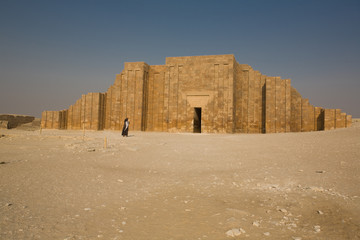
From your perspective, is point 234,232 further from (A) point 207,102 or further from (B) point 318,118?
(B) point 318,118

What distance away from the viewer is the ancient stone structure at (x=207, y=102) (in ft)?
64.7

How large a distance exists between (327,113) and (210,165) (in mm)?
17315

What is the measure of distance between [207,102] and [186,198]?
16.7 m

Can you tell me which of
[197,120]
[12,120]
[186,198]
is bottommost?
[186,198]

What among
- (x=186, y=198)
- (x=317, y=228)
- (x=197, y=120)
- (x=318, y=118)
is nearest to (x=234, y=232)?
(x=317, y=228)

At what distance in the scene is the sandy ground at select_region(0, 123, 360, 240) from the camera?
260 cm

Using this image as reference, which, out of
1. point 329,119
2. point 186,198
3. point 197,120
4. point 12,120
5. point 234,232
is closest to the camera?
point 234,232

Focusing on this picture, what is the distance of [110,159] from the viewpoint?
7.06 metres

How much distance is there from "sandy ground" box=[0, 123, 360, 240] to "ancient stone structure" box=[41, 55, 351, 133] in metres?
13.5

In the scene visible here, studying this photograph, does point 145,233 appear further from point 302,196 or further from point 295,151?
point 295,151

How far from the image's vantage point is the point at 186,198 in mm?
3725

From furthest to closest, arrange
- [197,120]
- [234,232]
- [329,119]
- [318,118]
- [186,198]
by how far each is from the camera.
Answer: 1. [197,120]
2. [318,118]
3. [329,119]
4. [186,198]
5. [234,232]

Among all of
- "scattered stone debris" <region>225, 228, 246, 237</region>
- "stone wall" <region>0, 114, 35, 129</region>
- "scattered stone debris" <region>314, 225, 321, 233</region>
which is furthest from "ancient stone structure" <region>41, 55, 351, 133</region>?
"scattered stone debris" <region>225, 228, 246, 237</region>

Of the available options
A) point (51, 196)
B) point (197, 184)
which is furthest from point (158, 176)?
point (51, 196)
